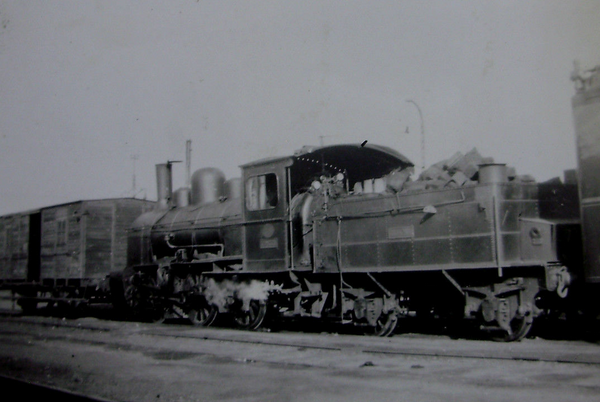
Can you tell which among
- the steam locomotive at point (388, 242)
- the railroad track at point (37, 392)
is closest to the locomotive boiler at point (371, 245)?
the steam locomotive at point (388, 242)

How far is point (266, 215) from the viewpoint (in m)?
12.1

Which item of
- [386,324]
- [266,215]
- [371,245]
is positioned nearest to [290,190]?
[266,215]

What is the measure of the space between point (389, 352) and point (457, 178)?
345 centimetres

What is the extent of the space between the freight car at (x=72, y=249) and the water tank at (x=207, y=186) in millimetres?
4212

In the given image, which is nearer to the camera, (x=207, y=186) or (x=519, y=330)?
(x=519, y=330)

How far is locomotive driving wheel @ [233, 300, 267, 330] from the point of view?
41.0 ft

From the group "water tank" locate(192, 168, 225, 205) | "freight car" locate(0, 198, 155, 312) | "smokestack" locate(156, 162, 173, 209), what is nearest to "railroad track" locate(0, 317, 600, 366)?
"water tank" locate(192, 168, 225, 205)

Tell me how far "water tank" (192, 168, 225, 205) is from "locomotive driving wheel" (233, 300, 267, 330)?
3.60 meters

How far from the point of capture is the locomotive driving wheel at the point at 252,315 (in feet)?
41.0

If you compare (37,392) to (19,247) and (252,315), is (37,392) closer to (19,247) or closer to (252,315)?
(252,315)

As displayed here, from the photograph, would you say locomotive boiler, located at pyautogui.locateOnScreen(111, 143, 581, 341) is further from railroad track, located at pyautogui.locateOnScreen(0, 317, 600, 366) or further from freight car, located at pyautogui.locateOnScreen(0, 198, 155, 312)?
freight car, located at pyautogui.locateOnScreen(0, 198, 155, 312)

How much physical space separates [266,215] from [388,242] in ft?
9.71

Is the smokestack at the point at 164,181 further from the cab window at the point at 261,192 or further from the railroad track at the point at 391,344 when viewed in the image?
the cab window at the point at 261,192

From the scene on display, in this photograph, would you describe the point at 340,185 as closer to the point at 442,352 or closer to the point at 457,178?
the point at 457,178
